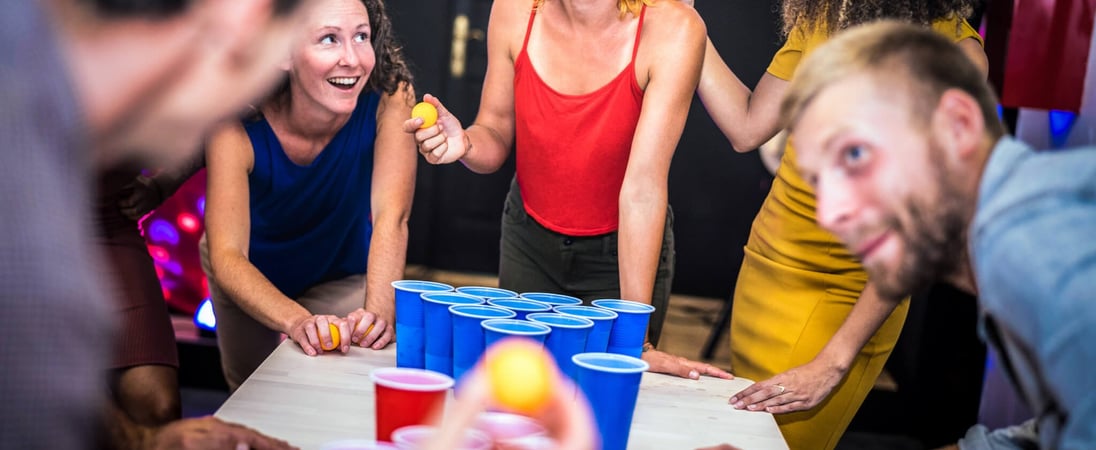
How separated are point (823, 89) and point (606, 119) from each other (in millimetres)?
1151

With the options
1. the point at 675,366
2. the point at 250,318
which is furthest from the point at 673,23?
the point at 250,318

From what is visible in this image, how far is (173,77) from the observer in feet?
3.11

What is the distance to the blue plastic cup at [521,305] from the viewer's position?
1670 millimetres

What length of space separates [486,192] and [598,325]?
154 centimetres

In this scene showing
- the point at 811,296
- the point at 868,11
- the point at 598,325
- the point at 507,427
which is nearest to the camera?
the point at 507,427

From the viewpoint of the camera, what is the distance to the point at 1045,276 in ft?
3.26

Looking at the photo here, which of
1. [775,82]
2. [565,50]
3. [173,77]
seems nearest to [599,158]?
[565,50]

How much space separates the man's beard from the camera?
1236 millimetres

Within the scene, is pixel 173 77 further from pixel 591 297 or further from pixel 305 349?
pixel 591 297

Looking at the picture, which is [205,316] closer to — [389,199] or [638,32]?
[389,199]

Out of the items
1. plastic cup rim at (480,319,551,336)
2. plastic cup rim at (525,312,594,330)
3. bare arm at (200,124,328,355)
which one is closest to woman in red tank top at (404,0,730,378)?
bare arm at (200,124,328,355)

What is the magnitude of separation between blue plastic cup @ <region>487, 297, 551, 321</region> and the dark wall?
137 cm

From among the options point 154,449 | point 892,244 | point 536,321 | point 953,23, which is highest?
point 953,23

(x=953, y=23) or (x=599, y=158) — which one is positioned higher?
(x=953, y=23)
